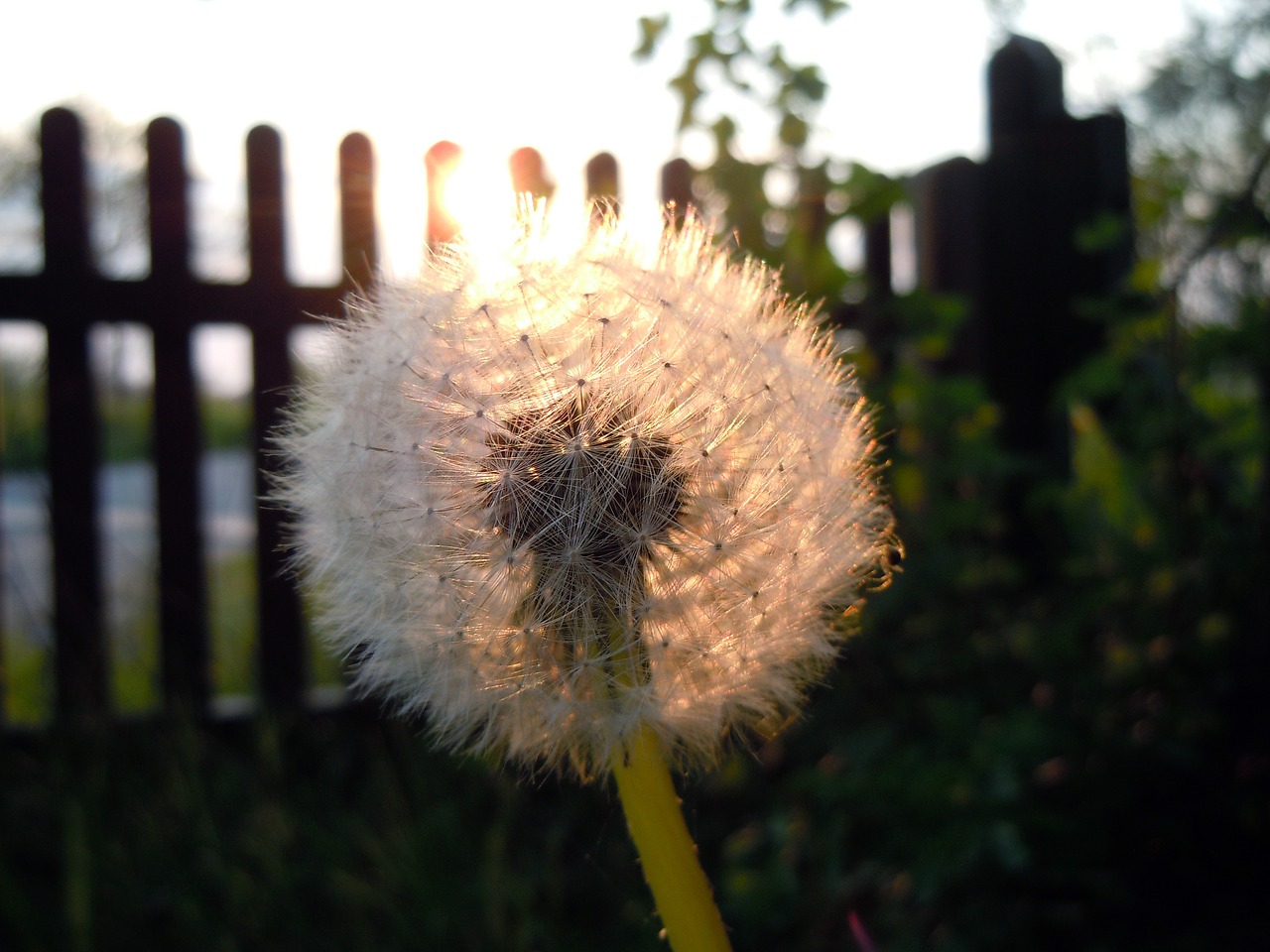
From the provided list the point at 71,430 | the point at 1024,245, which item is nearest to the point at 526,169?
the point at 71,430

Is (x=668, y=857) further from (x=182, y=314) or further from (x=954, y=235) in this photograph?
(x=954, y=235)

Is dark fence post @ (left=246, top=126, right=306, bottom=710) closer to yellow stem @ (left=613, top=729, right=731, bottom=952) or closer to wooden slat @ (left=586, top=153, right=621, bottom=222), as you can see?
wooden slat @ (left=586, top=153, right=621, bottom=222)

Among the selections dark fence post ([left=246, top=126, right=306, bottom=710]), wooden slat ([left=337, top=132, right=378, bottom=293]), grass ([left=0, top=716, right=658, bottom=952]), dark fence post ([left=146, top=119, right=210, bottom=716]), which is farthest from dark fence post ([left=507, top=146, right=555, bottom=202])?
grass ([left=0, top=716, right=658, bottom=952])

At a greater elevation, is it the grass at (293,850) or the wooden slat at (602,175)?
the wooden slat at (602,175)

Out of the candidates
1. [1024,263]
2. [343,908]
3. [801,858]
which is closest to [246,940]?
[343,908]

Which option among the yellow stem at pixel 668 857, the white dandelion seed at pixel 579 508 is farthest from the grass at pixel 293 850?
the yellow stem at pixel 668 857

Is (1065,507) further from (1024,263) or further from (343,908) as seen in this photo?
(343,908)

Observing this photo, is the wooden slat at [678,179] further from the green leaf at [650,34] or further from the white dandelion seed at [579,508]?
the white dandelion seed at [579,508]
